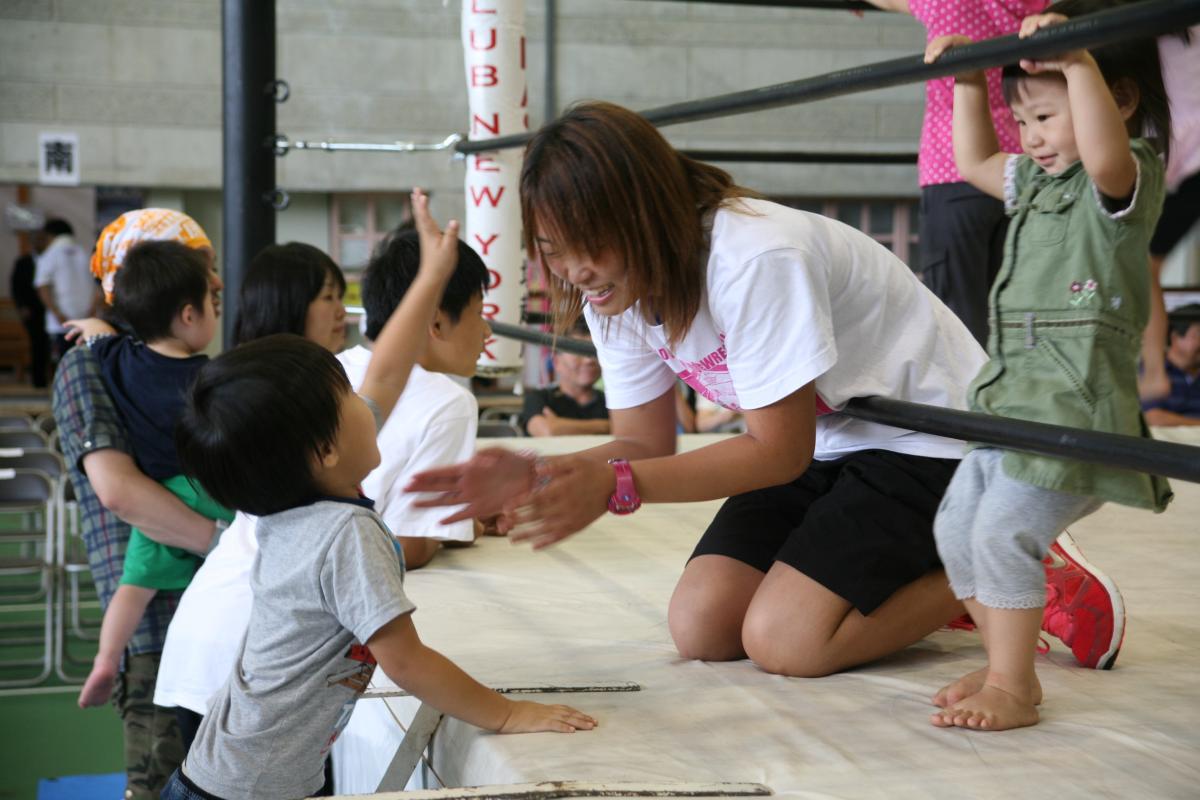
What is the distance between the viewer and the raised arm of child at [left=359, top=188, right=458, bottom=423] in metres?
1.47

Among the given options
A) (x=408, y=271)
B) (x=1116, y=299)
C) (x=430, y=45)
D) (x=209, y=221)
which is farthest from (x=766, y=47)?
(x=1116, y=299)

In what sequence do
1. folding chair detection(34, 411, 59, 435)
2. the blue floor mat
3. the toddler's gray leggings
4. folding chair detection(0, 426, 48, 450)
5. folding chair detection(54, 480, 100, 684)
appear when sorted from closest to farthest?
the toddler's gray leggings < the blue floor mat < folding chair detection(54, 480, 100, 684) < folding chair detection(0, 426, 48, 450) < folding chair detection(34, 411, 59, 435)

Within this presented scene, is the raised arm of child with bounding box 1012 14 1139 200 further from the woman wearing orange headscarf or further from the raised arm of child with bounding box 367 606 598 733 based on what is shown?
the woman wearing orange headscarf

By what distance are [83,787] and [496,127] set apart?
1811 mm

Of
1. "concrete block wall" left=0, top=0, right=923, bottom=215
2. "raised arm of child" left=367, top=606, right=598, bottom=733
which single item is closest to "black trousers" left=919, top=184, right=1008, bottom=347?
"raised arm of child" left=367, top=606, right=598, bottom=733

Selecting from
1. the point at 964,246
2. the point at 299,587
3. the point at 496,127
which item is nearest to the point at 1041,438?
the point at 299,587

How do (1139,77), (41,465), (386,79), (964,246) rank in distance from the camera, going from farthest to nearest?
(386,79)
(41,465)
(964,246)
(1139,77)

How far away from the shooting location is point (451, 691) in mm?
1175

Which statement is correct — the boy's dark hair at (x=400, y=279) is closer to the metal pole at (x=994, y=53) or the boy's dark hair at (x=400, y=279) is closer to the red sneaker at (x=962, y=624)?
the metal pole at (x=994, y=53)

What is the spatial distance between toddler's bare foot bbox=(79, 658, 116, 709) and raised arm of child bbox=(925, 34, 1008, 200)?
1374 millimetres

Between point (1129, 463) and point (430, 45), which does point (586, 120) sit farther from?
point (430, 45)

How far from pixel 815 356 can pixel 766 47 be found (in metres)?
8.19

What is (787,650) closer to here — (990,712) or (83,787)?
(990,712)

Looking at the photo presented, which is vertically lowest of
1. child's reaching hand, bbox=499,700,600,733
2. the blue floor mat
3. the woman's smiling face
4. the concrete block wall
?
the blue floor mat
